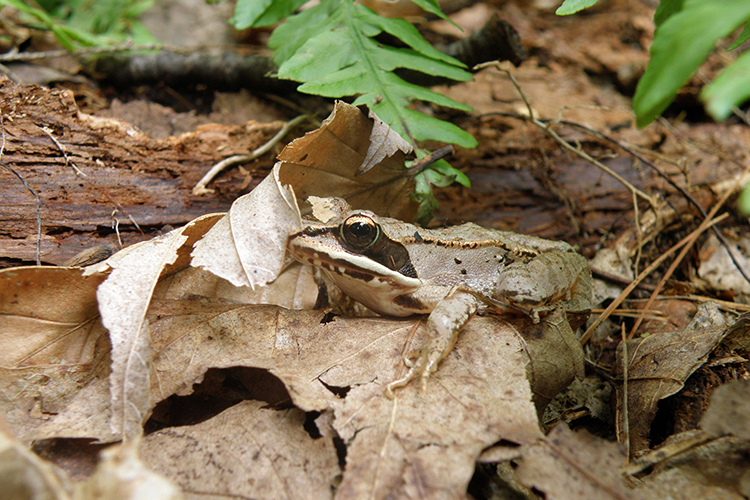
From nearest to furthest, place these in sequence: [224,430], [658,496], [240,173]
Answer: [658,496] → [224,430] → [240,173]

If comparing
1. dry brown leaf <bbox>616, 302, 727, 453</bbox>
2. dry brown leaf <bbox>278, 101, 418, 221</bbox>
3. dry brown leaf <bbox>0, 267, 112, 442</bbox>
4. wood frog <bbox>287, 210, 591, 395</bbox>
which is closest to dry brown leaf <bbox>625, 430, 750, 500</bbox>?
dry brown leaf <bbox>616, 302, 727, 453</bbox>

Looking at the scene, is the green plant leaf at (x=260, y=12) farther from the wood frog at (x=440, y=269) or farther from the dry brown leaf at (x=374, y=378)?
the dry brown leaf at (x=374, y=378)

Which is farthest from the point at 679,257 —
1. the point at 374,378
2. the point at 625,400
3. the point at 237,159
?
the point at 237,159

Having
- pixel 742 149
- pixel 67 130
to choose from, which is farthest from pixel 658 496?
pixel 742 149

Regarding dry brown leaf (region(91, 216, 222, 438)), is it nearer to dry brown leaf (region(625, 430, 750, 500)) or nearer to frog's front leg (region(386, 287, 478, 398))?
frog's front leg (region(386, 287, 478, 398))

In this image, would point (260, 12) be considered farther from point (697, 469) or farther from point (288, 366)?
point (697, 469)

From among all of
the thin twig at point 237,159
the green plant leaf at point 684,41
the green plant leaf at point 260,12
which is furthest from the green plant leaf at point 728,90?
the green plant leaf at point 260,12

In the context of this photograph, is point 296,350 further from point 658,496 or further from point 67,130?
point 67,130
